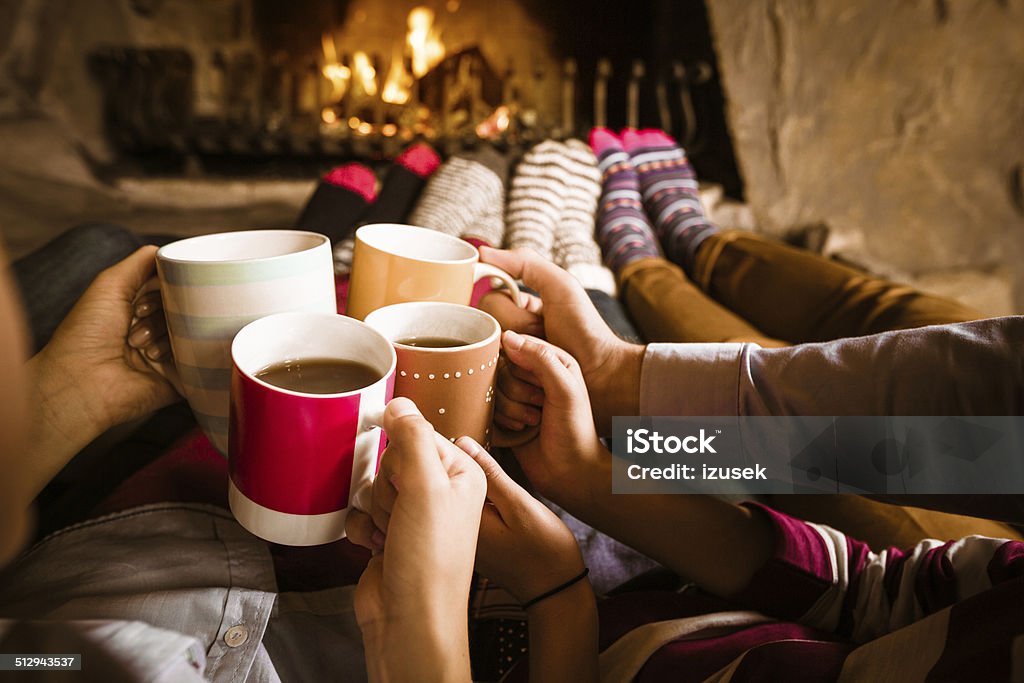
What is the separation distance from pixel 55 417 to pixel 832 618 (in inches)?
24.0

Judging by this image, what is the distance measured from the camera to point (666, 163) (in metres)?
1.50

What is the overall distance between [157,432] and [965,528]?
790 mm

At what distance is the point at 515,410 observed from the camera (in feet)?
1.72

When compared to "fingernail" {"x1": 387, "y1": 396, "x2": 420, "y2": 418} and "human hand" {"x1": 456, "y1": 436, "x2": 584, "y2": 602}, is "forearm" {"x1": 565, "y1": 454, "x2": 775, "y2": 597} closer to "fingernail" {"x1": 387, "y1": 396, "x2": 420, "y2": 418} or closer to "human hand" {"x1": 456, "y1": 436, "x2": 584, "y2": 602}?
"human hand" {"x1": 456, "y1": 436, "x2": 584, "y2": 602}

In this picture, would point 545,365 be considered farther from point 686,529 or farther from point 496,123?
point 496,123

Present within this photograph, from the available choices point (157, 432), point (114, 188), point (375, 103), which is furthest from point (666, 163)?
point (114, 188)

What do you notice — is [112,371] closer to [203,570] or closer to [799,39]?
[203,570]

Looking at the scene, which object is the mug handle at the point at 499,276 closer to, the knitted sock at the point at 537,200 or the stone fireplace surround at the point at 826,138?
the knitted sock at the point at 537,200

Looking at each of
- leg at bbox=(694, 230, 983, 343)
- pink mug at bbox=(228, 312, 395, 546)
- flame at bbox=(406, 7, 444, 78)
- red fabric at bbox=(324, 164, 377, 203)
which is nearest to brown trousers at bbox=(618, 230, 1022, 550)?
leg at bbox=(694, 230, 983, 343)

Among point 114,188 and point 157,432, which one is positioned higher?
point 114,188

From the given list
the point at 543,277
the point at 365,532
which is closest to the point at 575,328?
the point at 543,277

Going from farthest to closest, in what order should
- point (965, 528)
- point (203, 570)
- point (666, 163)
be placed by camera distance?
point (666, 163), point (965, 528), point (203, 570)

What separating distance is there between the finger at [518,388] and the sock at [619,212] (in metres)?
0.62

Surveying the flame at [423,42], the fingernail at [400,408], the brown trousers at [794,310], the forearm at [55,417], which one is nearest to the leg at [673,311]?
the brown trousers at [794,310]
